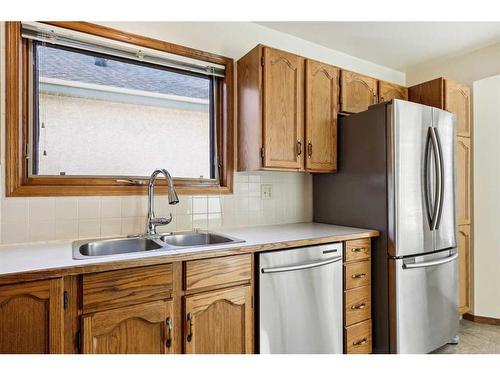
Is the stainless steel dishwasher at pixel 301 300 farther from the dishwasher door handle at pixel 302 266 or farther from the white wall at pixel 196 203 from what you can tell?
the white wall at pixel 196 203

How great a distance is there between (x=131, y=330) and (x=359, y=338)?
1393 millimetres

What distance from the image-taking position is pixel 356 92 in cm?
240

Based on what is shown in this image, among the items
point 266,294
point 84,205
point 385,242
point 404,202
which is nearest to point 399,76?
point 404,202

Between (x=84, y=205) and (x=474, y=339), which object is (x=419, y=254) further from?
(x=84, y=205)

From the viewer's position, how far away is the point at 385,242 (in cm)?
194

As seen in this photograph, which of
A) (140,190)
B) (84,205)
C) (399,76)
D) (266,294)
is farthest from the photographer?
(399,76)

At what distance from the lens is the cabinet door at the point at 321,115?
2.16 m

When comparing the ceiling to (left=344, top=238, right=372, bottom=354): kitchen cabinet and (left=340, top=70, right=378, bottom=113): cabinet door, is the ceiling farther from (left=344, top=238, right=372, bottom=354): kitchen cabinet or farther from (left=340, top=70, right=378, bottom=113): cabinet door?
(left=344, top=238, right=372, bottom=354): kitchen cabinet

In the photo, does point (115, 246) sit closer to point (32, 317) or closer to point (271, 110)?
point (32, 317)

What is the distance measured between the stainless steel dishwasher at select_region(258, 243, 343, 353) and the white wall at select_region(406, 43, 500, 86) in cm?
221

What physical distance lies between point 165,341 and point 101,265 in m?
0.46

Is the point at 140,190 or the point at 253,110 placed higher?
the point at 253,110

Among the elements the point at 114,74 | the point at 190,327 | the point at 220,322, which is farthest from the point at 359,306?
the point at 114,74

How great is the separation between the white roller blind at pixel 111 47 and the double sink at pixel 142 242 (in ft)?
3.68
